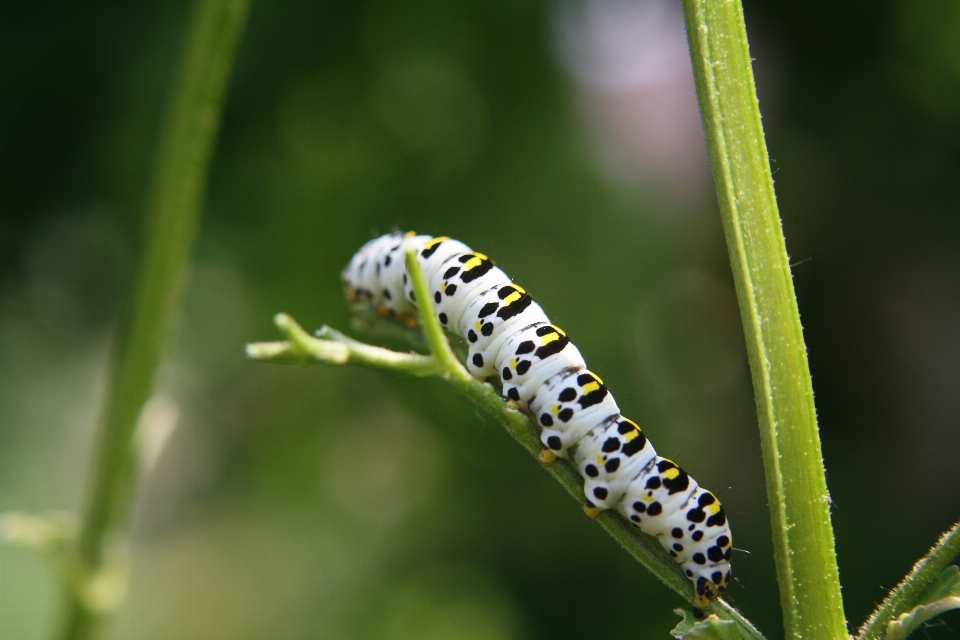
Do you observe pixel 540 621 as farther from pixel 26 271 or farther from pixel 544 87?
pixel 26 271

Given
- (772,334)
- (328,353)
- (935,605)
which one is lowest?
(935,605)

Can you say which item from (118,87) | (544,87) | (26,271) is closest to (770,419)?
(544,87)

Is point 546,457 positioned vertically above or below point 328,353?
below

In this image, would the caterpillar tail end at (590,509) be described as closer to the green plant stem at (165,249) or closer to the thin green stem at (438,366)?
the thin green stem at (438,366)

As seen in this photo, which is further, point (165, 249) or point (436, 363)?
point (165, 249)

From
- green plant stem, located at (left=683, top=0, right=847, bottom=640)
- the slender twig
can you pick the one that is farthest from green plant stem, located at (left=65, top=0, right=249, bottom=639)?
green plant stem, located at (left=683, top=0, right=847, bottom=640)

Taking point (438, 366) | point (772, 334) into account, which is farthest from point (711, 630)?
point (438, 366)

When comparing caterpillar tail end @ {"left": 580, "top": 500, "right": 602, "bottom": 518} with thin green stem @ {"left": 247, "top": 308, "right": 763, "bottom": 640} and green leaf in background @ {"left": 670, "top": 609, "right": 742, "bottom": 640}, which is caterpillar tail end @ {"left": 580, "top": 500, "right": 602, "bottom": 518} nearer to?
thin green stem @ {"left": 247, "top": 308, "right": 763, "bottom": 640}

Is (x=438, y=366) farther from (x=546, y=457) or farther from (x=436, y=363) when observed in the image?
(x=546, y=457)
